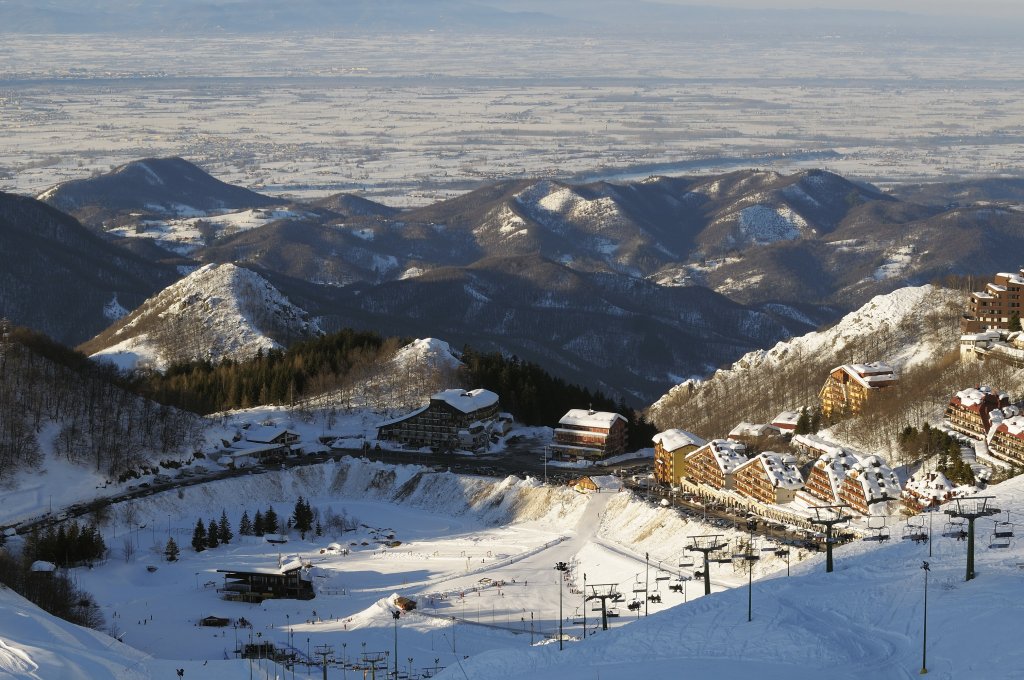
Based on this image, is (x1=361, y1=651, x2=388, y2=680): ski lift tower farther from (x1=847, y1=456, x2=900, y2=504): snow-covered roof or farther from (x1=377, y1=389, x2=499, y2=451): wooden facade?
(x1=377, y1=389, x2=499, y2=451): wooden facade

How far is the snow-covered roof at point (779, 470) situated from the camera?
249 feet

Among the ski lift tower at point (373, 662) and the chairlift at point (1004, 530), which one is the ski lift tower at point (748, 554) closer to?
the chairlift at point (1004, 530)

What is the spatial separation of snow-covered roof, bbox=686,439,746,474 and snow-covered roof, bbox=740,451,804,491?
1.34 m

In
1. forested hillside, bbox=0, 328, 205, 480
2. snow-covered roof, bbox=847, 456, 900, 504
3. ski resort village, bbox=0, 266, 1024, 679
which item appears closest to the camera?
ski resort village, bbox=0, 266, 1024, 679

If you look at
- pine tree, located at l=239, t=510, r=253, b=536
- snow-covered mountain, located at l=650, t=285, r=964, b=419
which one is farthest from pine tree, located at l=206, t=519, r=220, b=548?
snow-covered mountain, located at l=650, t=285, r=964, b=419

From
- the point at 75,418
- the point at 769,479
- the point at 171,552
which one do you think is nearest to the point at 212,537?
the point at 171,552

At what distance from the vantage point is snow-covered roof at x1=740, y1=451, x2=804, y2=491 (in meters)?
76.0

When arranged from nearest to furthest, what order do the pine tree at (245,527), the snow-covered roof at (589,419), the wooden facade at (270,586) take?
the wooden facade at (270,586) < the pine tree at (245,527) < the snow-covered roof at (589,419)

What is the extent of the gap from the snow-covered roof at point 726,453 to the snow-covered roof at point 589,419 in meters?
10.3

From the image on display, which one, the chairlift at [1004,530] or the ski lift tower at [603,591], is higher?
the chairlift at [1004,530]

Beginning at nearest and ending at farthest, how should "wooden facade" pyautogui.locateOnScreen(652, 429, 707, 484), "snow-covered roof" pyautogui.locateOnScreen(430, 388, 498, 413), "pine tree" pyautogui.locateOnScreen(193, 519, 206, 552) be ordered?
"pine tree" pyautogui.locateOnScreen(193, 519, 206, 552)
"wooden facade" pyautogui.locateOnScreen(652, 429, 707, 484)
"snow-covered roof" pyautogui.locateOnScreen(430, 388, 498, 413)

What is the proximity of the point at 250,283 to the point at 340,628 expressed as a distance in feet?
267

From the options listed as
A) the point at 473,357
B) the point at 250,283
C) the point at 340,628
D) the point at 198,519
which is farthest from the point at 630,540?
the point at 250,283

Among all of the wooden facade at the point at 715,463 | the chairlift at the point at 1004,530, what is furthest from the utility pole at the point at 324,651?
the wooden facade at the point at 715,463
